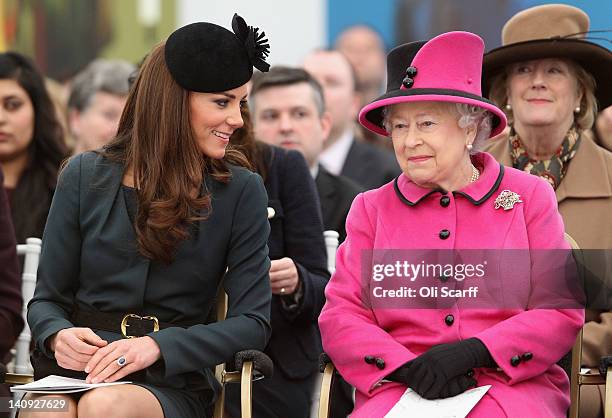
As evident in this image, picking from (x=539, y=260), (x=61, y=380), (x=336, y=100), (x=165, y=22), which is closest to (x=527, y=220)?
(x=539, y=260)

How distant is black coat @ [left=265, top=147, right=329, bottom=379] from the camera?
18.6ft

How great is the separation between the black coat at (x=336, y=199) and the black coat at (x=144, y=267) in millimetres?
1692

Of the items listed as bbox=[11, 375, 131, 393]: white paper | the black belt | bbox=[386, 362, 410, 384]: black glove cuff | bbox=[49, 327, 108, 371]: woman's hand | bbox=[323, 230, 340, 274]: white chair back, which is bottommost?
bbox=[11, 375, 131, 393]: white paper

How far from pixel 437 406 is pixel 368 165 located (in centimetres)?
480

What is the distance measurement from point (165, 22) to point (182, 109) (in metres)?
8.82

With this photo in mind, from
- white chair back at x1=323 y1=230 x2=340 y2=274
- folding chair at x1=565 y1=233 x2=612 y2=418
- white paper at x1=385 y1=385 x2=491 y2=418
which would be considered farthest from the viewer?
white chair back at x1=323 y1=230 x2=340 y2=274

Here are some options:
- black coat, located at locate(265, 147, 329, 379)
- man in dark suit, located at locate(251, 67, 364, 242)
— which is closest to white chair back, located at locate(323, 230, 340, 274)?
black coat, located at locate(265, 147, 329, 379)

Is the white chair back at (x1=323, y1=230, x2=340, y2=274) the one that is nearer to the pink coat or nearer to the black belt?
the pink coat

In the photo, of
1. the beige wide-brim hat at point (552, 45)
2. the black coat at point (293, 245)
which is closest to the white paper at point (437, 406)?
the black coat at point (293, 245)

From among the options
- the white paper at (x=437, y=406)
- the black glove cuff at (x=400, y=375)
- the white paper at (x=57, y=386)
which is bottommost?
the white paper at (x=437, y=406)

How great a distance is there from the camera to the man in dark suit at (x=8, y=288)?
5.30m

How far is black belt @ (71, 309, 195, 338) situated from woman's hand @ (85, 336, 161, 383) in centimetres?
16

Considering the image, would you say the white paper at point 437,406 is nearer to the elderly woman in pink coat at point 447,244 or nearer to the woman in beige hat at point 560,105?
the elderly woman in pink coat at point 447,244

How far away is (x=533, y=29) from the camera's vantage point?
6.02m
